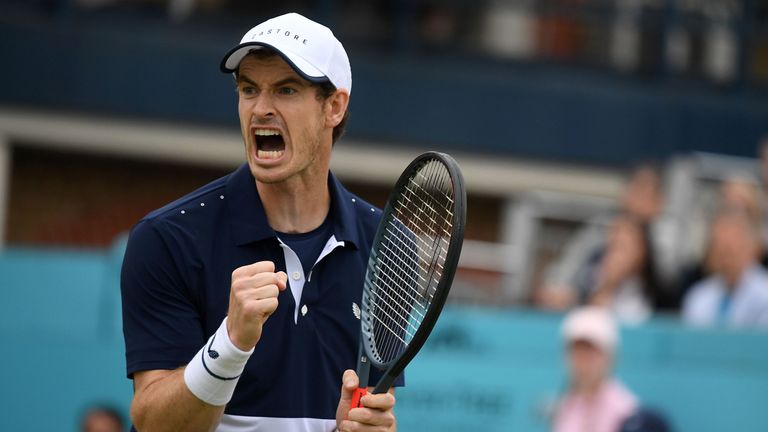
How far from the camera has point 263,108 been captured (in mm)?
3635

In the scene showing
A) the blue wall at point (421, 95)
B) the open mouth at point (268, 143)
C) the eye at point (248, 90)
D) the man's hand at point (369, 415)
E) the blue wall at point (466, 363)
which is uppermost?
the blue wall at point (421, 95)

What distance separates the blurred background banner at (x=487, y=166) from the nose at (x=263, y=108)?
378 centimetres

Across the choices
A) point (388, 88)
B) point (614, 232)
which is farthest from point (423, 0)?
point (614, 232)

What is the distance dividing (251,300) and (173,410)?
375 millimetres

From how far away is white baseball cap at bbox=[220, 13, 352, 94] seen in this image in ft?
11.7

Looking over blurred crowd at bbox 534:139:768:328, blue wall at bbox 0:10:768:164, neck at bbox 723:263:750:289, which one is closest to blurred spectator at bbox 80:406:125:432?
blurred crowd at bbox 534:139:768:328

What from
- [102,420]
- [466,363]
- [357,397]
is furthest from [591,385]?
[357,397]

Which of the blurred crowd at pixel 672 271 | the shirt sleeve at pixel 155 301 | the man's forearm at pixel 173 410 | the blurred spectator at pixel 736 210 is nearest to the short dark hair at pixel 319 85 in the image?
the shirt sleeve at pixel 155 301

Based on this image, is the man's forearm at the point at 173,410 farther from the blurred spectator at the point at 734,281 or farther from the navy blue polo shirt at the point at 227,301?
the blurred spectator at the point at 734,281

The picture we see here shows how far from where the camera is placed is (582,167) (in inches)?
531

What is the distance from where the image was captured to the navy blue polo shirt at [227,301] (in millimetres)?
3590

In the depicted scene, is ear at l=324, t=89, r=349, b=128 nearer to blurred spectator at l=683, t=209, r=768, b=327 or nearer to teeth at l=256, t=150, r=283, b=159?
teeth at l=256, t=150, r=283, b=159

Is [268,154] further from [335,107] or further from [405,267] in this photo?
[405,267]

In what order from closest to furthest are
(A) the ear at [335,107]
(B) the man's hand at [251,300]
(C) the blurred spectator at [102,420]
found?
1. (B) the man's hand at [251,300]
2. (A) the ear at [335,107]
3. (C) the blurred spectator at [102,420]
